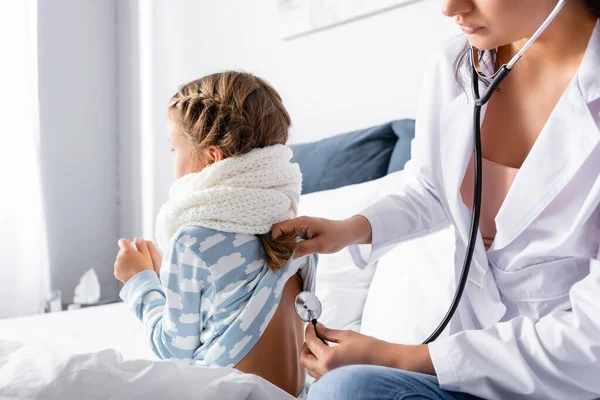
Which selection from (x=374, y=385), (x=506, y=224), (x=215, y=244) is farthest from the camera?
(x=215, y=244)

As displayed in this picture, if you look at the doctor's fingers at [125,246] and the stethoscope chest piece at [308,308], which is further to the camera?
the doctor's fingers at [125,246]

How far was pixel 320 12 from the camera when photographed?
2350 millimetres

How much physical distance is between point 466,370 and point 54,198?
9.24 feet

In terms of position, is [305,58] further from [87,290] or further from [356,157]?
[87,290]

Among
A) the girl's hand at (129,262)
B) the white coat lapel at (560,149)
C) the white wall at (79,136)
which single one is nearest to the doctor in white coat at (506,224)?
the white coat lapel at (560,149)

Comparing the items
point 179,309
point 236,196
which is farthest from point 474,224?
point 179,309

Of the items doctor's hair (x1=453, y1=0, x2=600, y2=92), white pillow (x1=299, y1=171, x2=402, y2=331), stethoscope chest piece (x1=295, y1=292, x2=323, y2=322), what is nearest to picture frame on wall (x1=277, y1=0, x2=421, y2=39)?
white pillow (x1=299, y1=171, x2=402, y2=331)

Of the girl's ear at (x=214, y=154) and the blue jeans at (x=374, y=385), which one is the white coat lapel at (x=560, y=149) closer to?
the blue jeans at (x=374, y=385)

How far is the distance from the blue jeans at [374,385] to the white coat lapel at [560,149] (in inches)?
11.4

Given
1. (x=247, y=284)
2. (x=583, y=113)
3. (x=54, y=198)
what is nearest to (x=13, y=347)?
(x=247, y=284)

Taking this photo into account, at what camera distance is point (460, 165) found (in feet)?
3.35

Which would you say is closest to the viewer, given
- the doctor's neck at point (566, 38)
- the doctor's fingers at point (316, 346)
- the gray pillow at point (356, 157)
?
the doctor's fingers at point (316, 346)

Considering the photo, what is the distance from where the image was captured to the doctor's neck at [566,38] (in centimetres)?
93

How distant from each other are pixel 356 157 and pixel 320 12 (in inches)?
25.1
